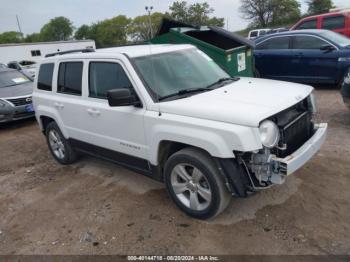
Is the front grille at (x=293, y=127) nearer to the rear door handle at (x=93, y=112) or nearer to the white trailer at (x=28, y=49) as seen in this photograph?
the rear door handle at (x=93, y=112)

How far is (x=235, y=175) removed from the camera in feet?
10.2

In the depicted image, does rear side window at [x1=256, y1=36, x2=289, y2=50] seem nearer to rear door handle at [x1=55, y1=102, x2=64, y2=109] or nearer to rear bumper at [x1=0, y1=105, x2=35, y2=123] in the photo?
rear door handle at [x1=55, y1=102, x2=64, y2=109]

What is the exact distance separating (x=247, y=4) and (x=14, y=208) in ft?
192

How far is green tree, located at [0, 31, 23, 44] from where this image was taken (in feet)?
307

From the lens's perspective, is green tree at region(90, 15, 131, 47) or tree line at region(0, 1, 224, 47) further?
green tree at region(90, 15, 131, 47)

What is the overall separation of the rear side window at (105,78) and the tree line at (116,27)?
807 inches

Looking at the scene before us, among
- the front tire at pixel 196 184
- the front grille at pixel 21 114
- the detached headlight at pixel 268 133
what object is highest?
the detached headlight at pixel 268 133

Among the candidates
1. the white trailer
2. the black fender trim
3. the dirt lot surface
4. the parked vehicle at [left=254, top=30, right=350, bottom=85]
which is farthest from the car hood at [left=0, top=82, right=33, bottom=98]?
the white trailer

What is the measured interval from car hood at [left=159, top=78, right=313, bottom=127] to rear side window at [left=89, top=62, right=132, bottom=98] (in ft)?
2.39

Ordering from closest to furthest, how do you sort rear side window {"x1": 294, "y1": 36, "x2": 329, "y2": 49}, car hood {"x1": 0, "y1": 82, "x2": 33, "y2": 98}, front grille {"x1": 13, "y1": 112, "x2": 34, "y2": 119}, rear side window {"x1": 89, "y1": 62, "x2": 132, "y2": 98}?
rear side window {"x1": 89, "y1": 62, "x2": 132, "y2": 98} < rear side window {"x1": 294, "y1": 36, "x2": 329, "y2": 49} < front grille {"x1": 13, "y1": 112, "x2": 34, "y2": 119} < car hood {"x1": 0, "y1": 82, "x2": 33, "y2": 98}

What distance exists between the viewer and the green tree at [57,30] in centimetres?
9419

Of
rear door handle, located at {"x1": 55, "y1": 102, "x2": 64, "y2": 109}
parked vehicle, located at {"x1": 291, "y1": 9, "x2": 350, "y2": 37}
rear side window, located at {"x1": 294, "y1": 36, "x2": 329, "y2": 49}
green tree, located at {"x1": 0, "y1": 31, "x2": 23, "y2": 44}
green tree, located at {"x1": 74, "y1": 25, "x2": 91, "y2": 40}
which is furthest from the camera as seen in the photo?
green tree, located at {"x1": 0, "y1": 31, "x2": 23, "y2": 44}

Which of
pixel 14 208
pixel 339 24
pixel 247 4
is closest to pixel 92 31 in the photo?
pixel 247 4

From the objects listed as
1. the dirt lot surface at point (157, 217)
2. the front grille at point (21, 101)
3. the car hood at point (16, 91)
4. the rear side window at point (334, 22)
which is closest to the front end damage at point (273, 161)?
the dirt lot surface at point (157, 217)
